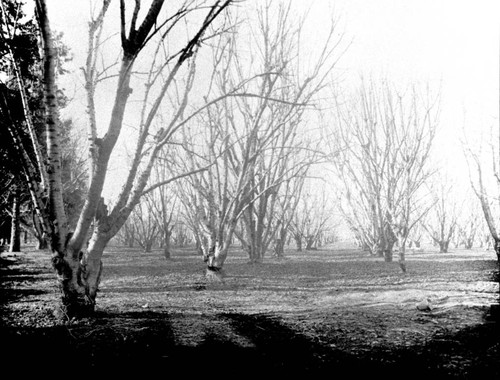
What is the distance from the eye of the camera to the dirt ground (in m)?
2.66

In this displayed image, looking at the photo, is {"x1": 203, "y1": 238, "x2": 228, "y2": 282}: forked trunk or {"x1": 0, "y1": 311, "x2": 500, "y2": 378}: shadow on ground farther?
{"x1": 203, "y1": 238, "x2": 228, "y2": 282}: forked trunk

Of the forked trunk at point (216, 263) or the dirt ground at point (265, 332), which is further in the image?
the forked trunk at point (216, 263)

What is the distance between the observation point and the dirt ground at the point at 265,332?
266 cm

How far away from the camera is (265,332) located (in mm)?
3568

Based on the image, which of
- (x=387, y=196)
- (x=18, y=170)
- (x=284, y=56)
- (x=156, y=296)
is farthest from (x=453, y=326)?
(x=387, y=196)

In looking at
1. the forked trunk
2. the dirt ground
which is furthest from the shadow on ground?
the forked trunk

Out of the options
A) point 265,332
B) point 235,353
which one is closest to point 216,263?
point 265,332

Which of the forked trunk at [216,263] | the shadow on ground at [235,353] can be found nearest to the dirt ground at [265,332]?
the shadow on ground at [235,353]

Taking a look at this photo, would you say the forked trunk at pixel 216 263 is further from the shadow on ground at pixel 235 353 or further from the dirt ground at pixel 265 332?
the shadow on ground at pixel 235 353

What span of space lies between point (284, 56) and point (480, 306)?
724cm

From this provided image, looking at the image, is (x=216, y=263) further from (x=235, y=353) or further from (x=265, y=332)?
(x=235, y=353)

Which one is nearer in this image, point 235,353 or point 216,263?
point 235,353

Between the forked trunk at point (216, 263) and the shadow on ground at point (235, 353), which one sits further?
the forked trunk at point (216, 263)

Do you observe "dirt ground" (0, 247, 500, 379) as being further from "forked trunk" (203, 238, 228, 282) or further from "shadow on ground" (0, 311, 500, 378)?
"forked trunk" (203, 238, 228, 282)
